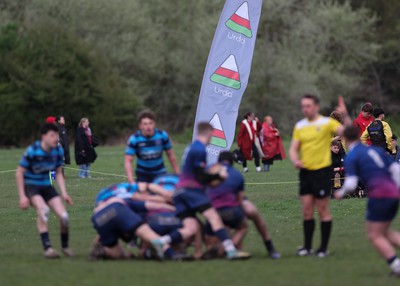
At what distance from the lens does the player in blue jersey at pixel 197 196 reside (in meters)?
10.8

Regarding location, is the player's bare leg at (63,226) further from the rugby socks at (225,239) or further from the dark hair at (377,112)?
the dark hair at (377,112)

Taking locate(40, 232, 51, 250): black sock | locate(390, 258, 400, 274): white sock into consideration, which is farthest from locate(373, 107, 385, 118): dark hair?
locate(390, 258, 400, 274): white sock

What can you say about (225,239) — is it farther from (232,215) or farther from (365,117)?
(365,117)

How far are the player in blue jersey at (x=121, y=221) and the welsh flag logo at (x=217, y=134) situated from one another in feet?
18.5

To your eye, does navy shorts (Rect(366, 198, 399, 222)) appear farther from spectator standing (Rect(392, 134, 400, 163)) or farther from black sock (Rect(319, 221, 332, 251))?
spectator standing (Rect(392, 134, 400, 163))

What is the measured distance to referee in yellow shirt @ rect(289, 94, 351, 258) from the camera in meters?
11.4

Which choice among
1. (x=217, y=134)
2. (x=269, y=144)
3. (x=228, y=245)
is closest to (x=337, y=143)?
(x=217, y=134)

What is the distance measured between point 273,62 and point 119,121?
1084cm

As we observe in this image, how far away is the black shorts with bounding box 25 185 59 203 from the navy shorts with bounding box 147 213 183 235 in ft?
5.05

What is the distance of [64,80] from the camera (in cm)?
5634

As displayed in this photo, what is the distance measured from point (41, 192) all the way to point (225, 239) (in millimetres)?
2630

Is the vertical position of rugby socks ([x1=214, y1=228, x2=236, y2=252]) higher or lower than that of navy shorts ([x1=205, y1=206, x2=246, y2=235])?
lower

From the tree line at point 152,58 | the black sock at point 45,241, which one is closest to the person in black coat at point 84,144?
the black sock at point 45,241

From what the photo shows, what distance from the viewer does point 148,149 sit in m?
12.4
